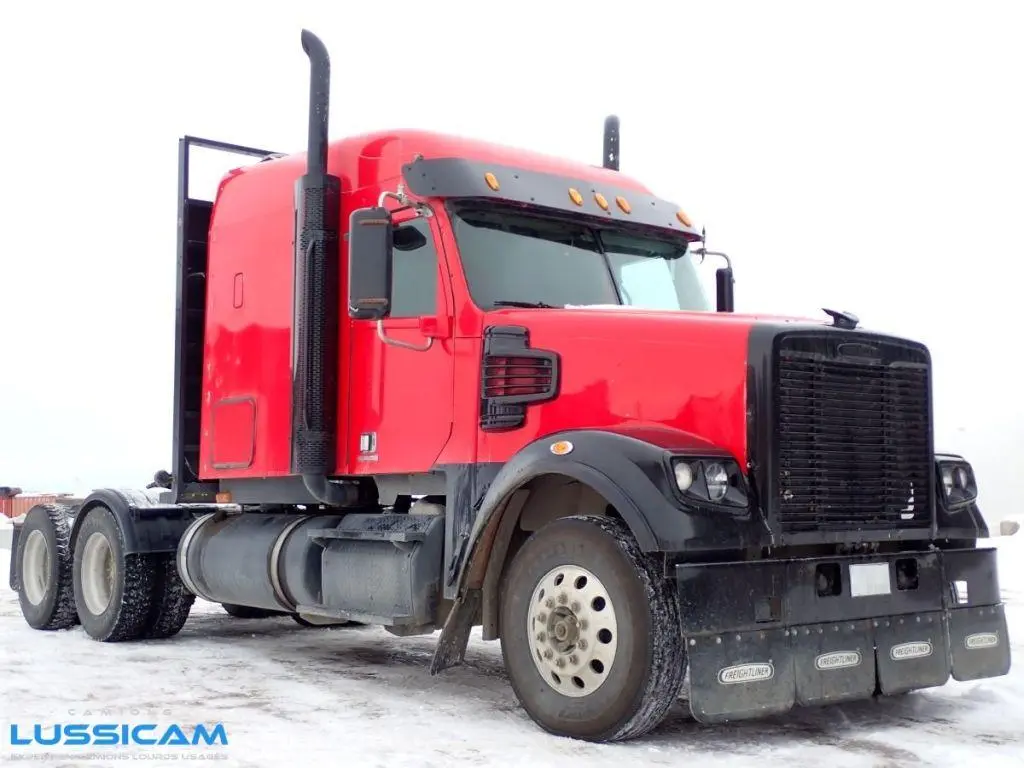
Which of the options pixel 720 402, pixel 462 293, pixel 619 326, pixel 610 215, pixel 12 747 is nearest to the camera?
pixel 12 747

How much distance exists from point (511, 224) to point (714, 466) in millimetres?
2249

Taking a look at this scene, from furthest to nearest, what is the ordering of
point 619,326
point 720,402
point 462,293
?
point 462,293 → point 619,326 → point 720,402

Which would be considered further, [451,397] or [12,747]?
[451,397]

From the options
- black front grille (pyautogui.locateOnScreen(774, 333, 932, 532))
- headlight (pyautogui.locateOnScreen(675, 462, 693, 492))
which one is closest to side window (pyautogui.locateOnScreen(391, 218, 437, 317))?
headlight (pyautogui.locateOnScreen(675, 462, 693, 492))

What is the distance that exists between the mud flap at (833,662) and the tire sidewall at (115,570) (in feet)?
18.9

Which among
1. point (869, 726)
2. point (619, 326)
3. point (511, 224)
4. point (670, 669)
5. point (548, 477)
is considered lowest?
point (869, 726)

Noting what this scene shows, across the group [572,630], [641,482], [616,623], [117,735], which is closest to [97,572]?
[117,735]

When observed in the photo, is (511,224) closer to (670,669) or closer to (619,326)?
(619,326)

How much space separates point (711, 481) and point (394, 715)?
2.08 m

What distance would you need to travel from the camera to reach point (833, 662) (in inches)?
234

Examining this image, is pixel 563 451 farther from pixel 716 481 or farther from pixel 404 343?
pixel 404 343

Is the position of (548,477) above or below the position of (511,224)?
A: below

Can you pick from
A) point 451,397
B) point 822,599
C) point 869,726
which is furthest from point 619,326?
point 869,726

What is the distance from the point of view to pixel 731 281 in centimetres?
871
